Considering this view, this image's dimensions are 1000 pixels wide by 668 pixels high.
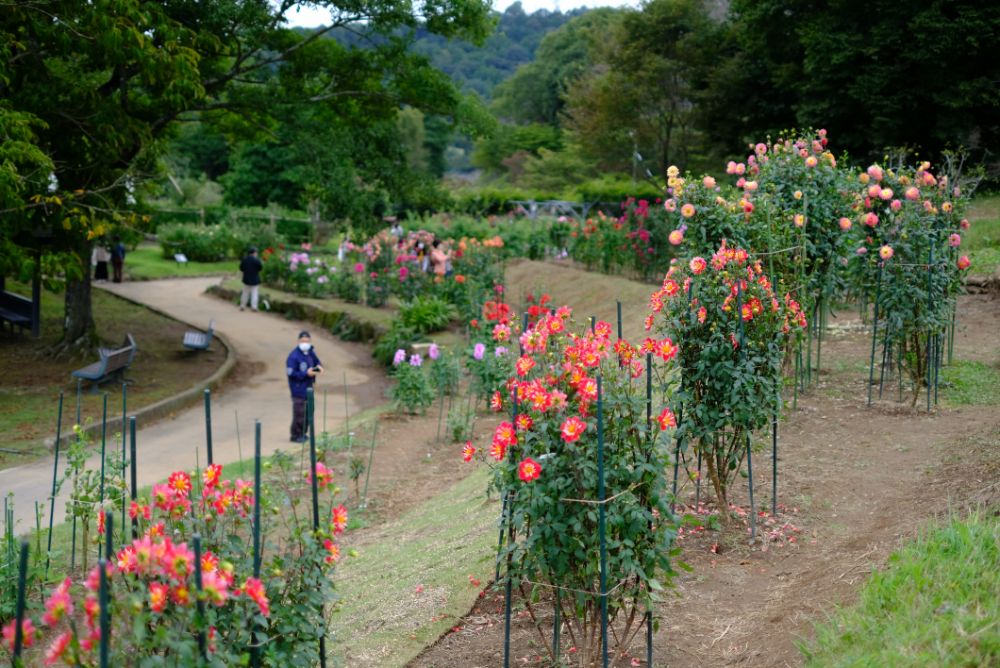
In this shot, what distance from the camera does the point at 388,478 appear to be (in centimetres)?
873

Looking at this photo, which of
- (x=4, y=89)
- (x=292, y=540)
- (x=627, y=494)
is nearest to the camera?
(x=292, y=540)

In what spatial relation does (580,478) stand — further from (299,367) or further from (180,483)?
(299,367)

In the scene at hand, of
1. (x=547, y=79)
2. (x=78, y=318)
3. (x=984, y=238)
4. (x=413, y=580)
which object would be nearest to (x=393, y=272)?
(x=78, y=318)

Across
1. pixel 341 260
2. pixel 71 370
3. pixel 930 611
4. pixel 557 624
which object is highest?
pixel 341 260

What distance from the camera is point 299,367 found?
9930mm

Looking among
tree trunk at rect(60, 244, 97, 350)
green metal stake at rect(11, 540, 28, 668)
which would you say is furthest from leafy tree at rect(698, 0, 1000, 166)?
green metal stake at rect(11, 540, 28, 668)

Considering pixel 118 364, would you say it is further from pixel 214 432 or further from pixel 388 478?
pixel 388 478

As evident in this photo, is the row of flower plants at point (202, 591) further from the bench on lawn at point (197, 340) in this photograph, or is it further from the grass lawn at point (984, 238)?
the bench on lawn at point (197, 340)

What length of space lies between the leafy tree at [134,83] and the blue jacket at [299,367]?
10.1 ft

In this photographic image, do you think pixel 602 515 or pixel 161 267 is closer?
pixel 602 515

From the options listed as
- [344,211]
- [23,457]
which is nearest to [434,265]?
[344,211]

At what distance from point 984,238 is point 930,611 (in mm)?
12307

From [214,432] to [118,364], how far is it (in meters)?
2.36

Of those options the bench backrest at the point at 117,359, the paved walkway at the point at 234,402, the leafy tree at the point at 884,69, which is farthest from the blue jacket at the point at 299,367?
the leafy tree at the point at 884,69
